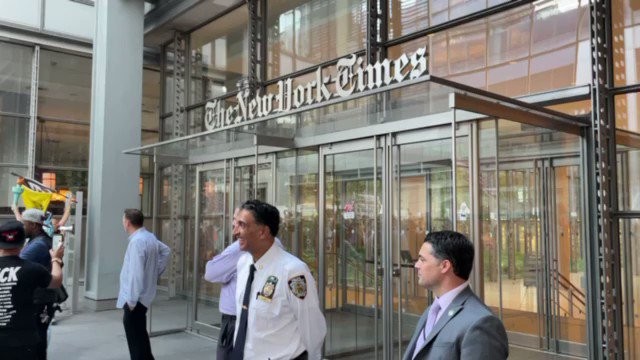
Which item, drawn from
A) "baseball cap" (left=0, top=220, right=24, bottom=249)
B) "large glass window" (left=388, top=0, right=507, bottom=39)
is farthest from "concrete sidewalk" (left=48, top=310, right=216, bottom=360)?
"large glass window" (left=388, top=0, right=507, bottom=39)

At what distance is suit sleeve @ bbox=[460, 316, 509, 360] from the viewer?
184 centimetres

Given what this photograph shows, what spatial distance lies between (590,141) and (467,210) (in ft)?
4.11

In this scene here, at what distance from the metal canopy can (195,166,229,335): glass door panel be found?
36 centimetres

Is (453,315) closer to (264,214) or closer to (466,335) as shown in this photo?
(466,335)

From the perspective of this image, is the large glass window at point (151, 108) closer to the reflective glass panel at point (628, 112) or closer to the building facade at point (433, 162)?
the building facade at point (433, 162)

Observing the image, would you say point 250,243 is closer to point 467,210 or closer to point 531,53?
point 467,210

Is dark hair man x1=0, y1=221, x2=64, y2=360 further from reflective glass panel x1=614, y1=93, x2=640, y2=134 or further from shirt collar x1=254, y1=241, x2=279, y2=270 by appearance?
reflective glass panel x1=614, y1=93, x2=640, y2=134

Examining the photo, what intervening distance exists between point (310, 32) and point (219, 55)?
10.1 ft

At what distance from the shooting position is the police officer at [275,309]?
2756mm

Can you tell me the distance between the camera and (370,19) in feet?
24.3

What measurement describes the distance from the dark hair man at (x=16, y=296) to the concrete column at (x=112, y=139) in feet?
22.6

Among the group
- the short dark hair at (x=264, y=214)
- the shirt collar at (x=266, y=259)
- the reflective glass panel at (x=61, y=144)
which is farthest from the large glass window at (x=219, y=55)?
the shirt collar at (x=266, y=259)

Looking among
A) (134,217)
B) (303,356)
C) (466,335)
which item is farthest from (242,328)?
(134,217)

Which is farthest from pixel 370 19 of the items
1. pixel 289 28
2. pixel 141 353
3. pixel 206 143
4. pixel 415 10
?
pixel 141 353
